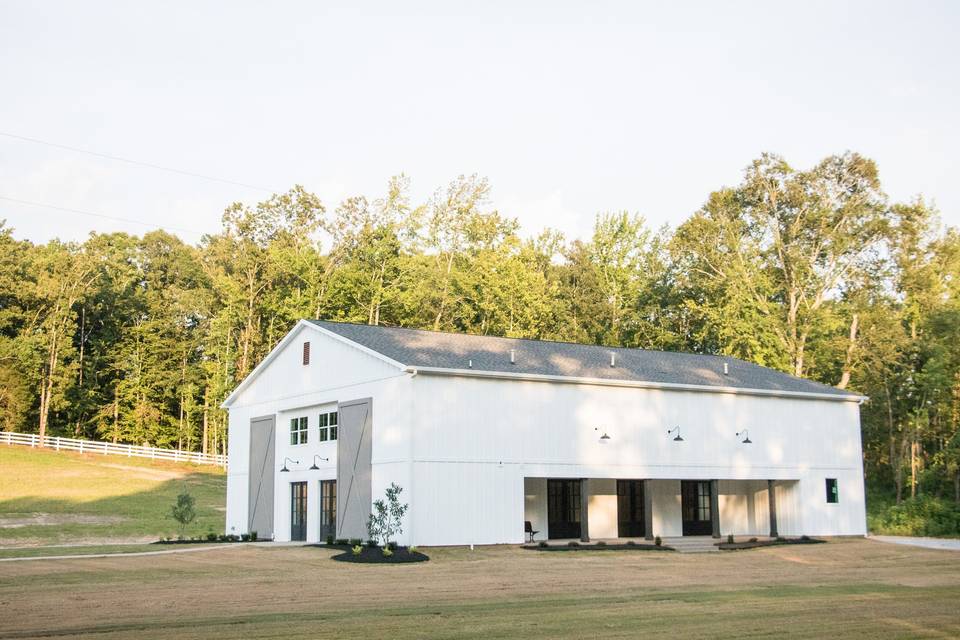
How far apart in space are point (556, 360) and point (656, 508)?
21.3 feet

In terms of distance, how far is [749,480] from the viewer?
35781 millimetres

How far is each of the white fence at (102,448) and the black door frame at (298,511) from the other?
29482 mm

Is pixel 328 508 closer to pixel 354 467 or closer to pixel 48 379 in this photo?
pixel 354 467

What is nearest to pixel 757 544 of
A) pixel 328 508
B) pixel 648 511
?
pixel 648 511

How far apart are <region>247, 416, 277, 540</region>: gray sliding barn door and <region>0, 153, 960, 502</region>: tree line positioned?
71.8 ft

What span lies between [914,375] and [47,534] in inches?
1560

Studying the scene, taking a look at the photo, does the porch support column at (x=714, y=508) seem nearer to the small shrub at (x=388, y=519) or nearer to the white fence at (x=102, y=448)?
the small shrub at (x=388, y=519)

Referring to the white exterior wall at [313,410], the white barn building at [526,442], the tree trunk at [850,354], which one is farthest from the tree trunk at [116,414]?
the tree trunk at [850,354]

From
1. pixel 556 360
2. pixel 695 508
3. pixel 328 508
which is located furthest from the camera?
pixel 695 508

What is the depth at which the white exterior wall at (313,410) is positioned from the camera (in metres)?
27.8

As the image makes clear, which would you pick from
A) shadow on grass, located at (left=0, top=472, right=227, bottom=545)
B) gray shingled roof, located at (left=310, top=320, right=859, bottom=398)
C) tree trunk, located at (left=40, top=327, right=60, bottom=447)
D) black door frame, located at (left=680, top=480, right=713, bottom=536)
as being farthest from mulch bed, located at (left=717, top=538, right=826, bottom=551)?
tree trunk, located at (left=40, top=327, right=60, bottom=447)

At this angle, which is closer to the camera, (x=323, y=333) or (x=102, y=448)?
(x=323, y=333)

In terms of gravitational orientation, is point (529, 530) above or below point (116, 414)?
below

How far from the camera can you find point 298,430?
3338 centimetres
